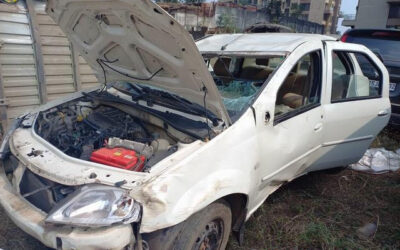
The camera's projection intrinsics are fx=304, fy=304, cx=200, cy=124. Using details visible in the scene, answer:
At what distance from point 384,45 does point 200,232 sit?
421 centimetres

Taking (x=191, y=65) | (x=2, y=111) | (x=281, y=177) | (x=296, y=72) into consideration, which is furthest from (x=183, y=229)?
(x=2, y=111)

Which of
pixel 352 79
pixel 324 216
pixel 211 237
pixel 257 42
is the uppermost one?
pixel 257 42

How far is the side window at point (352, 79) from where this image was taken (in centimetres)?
289

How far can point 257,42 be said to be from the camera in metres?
2.80

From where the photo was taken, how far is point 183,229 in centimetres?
167

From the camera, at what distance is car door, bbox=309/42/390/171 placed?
277 centimetres

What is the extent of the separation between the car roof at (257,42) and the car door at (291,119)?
0.11 metres

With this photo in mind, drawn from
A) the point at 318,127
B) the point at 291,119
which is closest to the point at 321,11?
the point at 318,127

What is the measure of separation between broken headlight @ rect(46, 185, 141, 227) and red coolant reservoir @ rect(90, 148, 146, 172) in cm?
25

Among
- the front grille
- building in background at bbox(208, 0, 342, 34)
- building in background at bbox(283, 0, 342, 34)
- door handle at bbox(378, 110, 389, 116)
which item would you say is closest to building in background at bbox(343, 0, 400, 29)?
door handle at bbox(378, 110, 389, 116)

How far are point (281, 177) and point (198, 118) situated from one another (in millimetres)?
918

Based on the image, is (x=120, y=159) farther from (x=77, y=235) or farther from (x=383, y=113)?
(x=383, y=113)

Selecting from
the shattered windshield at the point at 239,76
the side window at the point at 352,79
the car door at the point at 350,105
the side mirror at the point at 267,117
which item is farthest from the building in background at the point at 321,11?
the side mirror at the point at 267,117

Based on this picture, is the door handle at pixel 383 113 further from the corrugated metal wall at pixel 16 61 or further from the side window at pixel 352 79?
the corrugated metal wall at pixel 16 61
